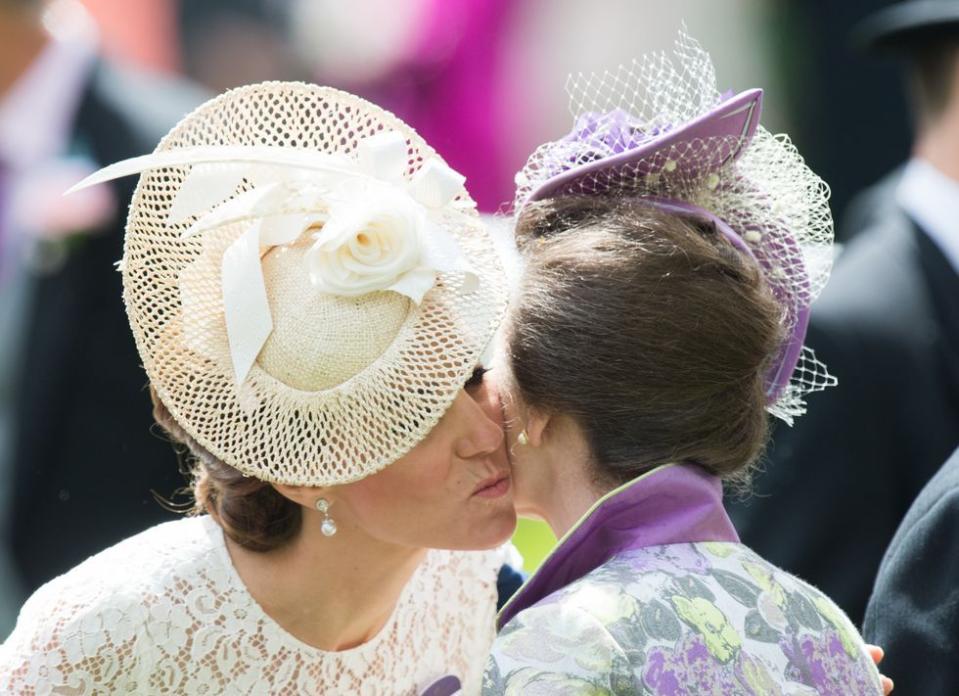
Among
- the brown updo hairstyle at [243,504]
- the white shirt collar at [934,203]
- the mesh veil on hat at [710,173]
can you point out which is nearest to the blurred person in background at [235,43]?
the white shirt collar at [934,203]

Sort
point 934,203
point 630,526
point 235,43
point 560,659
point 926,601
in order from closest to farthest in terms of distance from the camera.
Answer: point 560,659 < point 630,526 < point 926,601 < point 934,203 < point 235,43

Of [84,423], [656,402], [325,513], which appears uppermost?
[656,402]

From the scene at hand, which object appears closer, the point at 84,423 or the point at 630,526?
the point at 630,526

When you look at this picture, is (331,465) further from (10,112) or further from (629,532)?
(10,112)

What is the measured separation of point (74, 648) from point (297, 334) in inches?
25.7

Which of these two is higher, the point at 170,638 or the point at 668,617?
the point at 668,617

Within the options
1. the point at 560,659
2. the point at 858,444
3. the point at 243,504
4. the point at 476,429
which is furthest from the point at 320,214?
the point at 858,444

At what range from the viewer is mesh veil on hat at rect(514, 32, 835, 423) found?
90.2 inches

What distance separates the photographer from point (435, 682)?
2.80 metres

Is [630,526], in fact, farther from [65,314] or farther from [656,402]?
[65,314]

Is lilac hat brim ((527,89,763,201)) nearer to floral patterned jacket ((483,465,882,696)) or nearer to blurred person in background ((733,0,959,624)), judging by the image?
floral patterned jacket ((483,465,882,696))

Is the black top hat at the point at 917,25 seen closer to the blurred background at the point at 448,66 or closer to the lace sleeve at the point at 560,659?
the blurred background at the point at 448,66

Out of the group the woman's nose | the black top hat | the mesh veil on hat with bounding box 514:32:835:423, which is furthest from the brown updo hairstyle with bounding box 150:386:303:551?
the black top hat

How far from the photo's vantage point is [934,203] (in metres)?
4.18
